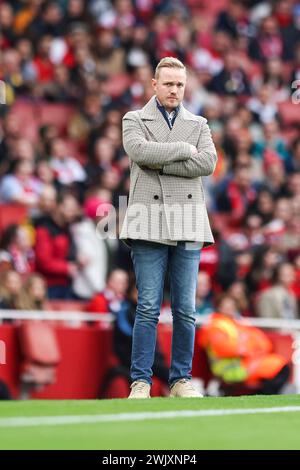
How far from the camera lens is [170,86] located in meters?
8.31

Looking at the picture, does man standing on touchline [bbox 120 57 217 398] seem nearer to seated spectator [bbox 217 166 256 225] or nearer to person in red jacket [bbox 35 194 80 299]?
person in red jacket [bbox 35 194 80 299]

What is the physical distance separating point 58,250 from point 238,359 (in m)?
2.22

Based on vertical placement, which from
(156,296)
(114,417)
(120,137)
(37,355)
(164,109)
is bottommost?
(114,417)

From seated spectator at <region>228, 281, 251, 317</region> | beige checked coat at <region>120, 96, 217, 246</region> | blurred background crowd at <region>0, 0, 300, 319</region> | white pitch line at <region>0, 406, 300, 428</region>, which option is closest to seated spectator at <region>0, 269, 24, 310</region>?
blurred background crowd at <region>0, 0, 300, 319</region>

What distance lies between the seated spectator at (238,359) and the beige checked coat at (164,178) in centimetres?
520

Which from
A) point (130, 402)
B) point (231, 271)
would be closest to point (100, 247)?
point (231, 271)

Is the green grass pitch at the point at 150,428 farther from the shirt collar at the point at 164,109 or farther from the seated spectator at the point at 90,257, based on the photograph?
the seated spectator at the point at 90,257

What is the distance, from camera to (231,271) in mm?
15547

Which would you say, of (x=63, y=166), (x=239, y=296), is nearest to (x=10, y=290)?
(x=239, y=296)

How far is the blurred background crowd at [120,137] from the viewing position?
1421 centimetres

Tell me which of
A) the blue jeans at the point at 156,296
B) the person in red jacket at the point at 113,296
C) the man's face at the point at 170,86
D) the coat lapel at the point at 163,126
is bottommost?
the blue jeans at the point at 156,296

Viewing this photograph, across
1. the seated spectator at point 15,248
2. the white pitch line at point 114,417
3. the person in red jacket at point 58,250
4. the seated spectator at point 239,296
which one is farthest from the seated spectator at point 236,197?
the white pitch line at point 114,417

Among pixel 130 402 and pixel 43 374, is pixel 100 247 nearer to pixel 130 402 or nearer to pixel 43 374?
pixel 43 374

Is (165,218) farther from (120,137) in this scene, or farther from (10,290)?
(120,137)
